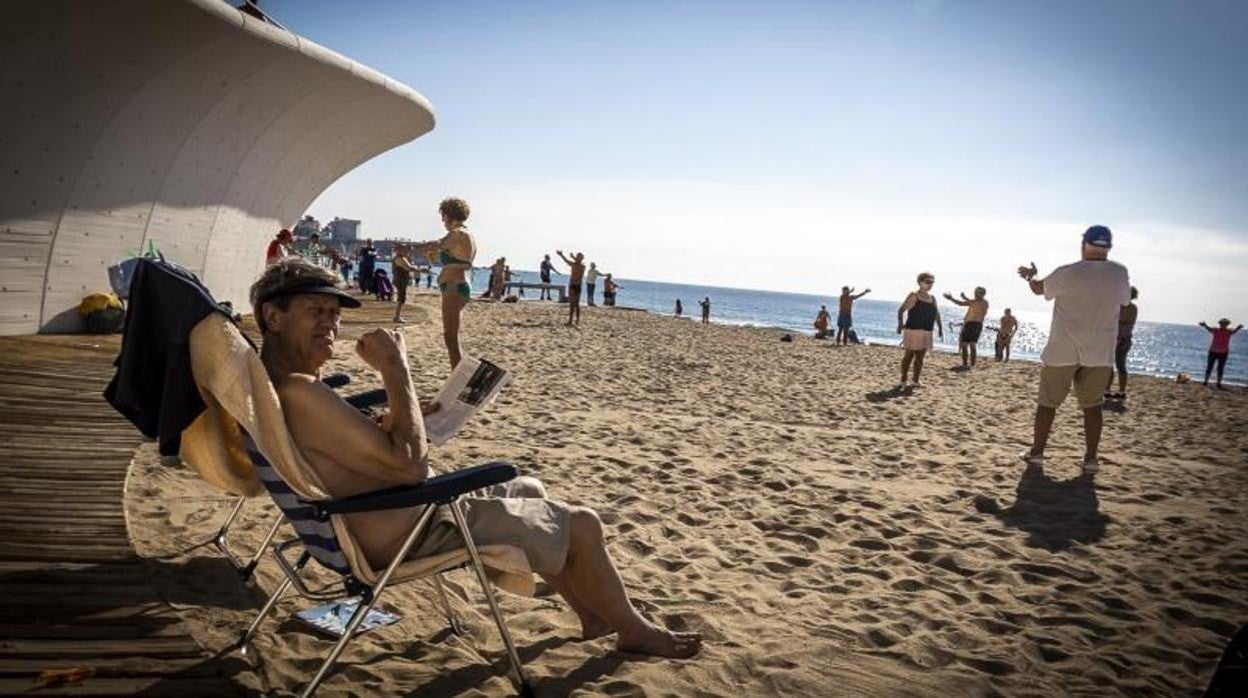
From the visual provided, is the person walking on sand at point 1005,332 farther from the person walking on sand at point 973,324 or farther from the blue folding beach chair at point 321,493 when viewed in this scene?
the blue folding beach chair at point 321,493

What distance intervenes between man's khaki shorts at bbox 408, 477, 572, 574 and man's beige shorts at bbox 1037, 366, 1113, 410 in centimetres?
509

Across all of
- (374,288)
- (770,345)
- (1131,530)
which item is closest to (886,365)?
(770,345)

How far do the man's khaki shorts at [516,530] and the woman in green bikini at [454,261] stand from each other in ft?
17.8

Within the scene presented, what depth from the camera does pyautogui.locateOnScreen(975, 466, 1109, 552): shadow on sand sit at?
4.29m

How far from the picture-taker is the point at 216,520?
3.61m

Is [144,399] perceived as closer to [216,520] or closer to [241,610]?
[241,610]

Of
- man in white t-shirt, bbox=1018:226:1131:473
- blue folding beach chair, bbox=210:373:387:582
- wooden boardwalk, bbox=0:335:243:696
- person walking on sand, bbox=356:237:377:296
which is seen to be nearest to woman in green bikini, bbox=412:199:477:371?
wooden boardwalk, bbox=0:335:243:696

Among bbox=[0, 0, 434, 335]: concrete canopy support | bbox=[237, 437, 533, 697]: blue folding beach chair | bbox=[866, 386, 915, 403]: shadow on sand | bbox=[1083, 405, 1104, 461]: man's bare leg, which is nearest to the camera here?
bbox=[237, 437, 533, 697]: blue folding beach chair

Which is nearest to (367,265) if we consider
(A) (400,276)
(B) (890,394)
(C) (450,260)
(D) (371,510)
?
(A) (400,276)

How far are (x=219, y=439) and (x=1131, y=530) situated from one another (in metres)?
5.30

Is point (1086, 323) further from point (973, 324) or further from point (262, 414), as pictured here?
point (973, 324)

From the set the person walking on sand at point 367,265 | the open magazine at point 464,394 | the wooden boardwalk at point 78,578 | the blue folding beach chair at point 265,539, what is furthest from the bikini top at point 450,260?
the person walking on sand at point 367,265

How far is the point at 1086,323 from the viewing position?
5613 millimetres

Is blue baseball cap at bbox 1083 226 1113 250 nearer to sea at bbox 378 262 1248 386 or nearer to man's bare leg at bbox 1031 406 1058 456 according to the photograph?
man's bare leg at bbox 1031 406 1058 456
